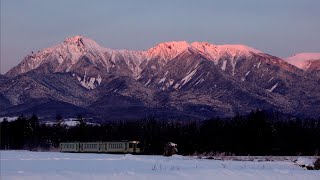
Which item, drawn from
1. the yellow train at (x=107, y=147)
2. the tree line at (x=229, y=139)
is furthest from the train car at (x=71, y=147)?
the tree line at (x=229, y=139)

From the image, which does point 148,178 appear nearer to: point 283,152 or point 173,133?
point 283,152

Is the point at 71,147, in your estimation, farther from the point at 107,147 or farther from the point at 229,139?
the point at 229,139

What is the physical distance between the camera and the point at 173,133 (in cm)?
10731

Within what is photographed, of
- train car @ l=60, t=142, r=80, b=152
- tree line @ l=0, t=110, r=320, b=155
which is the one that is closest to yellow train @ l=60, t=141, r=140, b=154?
train car @ l=60, t=142, r=80, b=152

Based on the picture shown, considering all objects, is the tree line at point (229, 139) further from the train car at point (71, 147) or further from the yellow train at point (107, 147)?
the train car at point (71, 147)

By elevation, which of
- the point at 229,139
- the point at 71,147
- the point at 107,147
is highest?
the point at 229,139

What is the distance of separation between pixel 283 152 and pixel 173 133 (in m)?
39.8

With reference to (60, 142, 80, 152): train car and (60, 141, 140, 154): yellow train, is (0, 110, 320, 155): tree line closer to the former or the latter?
(60, 141, 140, 154): yellow train

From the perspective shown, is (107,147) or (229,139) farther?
(107,147)

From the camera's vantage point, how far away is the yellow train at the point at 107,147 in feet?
260

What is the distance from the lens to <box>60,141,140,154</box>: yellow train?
79.3 meters

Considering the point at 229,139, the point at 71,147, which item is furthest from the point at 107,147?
the point at 229,139

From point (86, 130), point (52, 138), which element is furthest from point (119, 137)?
point (52, 138)

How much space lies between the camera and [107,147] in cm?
8662
